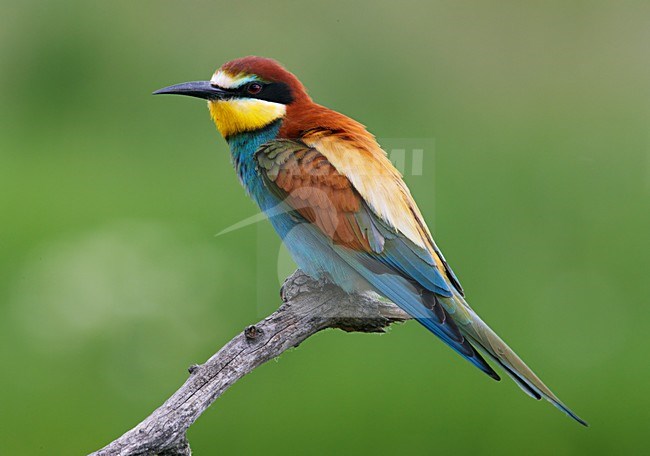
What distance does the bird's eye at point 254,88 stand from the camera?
1.98 meters

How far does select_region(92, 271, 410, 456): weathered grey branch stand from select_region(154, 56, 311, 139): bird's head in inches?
14.4

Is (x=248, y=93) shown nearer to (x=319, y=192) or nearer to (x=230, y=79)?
(x=230, y=79)

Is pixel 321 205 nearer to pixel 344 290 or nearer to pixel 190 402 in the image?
pixel 344 290

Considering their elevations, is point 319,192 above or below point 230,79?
below

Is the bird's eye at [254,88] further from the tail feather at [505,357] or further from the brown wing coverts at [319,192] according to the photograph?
the tail feather at [505,357]

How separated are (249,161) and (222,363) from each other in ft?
1.77

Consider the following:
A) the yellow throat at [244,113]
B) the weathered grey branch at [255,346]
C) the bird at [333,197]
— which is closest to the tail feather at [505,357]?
the bird at [333,197]

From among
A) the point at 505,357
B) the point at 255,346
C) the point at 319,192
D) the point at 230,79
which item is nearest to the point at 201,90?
the point at 230,79

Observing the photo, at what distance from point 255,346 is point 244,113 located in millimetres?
530

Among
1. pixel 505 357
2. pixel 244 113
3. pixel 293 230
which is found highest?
pixel 244 113

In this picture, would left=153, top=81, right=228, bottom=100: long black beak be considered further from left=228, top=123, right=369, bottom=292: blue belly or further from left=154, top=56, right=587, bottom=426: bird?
left=228, top=123, right=369, bottom=292: blue belly

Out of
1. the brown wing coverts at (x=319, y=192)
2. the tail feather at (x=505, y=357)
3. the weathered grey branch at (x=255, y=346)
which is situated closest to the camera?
the weathered grey branch at (x=255, y=346)

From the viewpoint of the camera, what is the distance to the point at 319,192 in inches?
76.4

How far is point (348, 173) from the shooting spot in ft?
6.34
